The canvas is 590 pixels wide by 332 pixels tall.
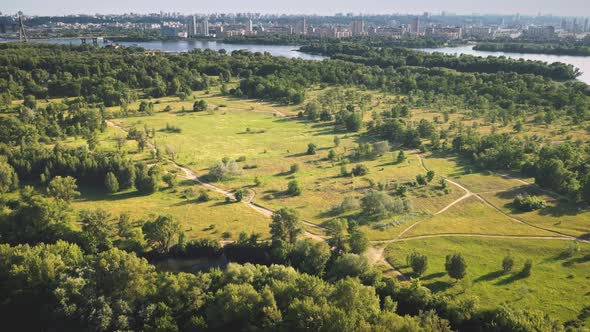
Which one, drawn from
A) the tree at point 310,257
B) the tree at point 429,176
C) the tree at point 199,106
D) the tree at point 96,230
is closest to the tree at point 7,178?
the tree at point 96,230

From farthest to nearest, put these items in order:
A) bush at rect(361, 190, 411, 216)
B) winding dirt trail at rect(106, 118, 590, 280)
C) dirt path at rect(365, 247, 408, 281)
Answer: bush at rect(361, 190, 411, 216), winding dirt trail at rect(106, 118, 590, 280), dirt path at rect(365, 247, 408, 281)

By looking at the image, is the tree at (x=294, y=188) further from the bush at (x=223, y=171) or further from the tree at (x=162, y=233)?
the tree at (x=162, y=233)

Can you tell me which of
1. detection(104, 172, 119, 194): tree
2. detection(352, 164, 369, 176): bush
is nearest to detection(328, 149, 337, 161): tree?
detection(352, 164, 369, 176): bush

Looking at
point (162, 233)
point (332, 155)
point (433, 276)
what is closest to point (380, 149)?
point (332, 155)

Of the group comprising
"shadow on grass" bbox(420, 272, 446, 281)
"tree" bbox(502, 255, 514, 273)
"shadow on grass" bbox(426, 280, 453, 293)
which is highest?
"tree" bbox(502, 255, 514, 273)

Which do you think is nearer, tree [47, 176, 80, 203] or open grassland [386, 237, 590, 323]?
open grassland [386, 237, 590, 323]

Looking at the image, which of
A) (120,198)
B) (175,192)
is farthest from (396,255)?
(120,198)

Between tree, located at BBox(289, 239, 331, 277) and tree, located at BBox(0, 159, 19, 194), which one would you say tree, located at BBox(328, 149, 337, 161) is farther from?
tree, located at BBox(0, 159, 19, 194)
